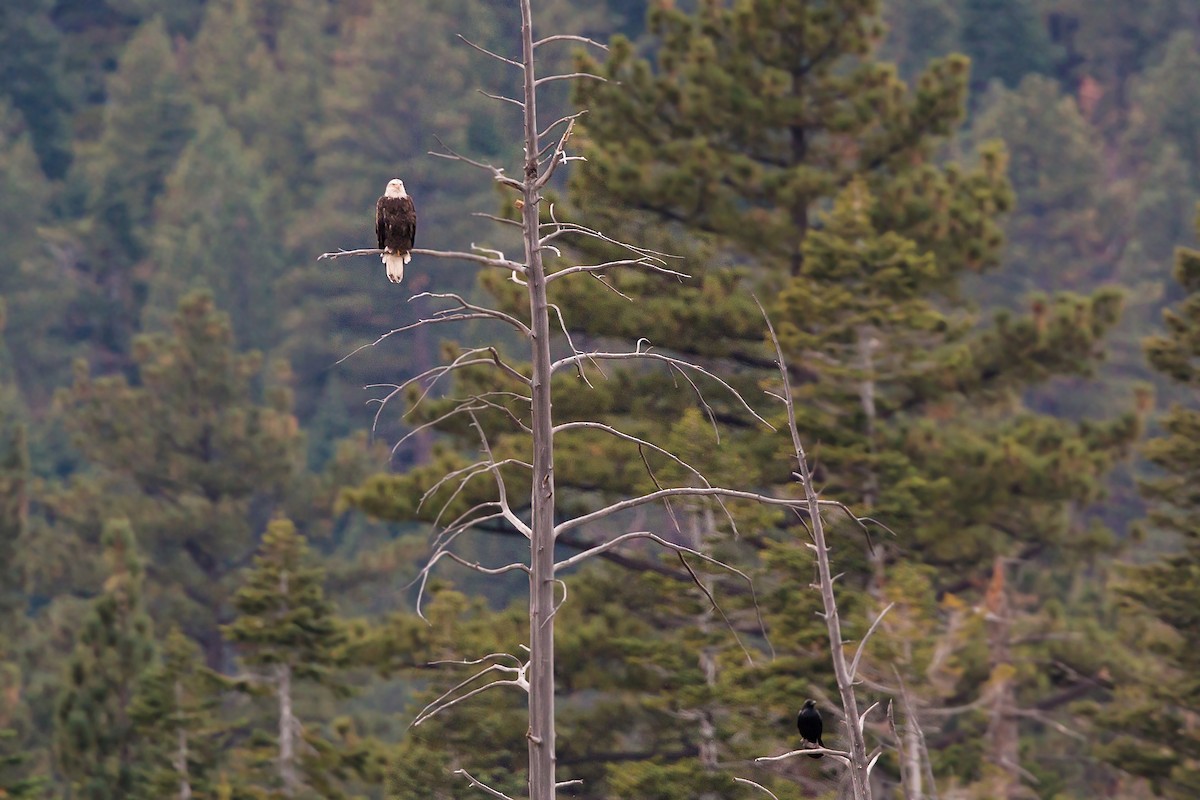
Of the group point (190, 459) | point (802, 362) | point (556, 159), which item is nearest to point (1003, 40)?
point (190, 459)

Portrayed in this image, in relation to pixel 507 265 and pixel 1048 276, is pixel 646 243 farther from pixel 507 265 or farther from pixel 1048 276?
pixel 1048 276

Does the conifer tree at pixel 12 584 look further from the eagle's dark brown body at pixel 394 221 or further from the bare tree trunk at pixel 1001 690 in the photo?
the eagle's dark brown body at pixel 394 221

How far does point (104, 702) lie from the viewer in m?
23.8

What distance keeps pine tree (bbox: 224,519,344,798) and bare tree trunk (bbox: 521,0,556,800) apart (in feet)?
41.3

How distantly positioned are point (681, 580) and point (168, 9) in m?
63.9

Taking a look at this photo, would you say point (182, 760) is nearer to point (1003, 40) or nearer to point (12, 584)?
point (12, 584)

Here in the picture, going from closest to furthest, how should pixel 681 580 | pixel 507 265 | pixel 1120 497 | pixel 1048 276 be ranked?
pixel 507 265 < pixel 681 580 < pixel 1120 497 < pixel 1048 276

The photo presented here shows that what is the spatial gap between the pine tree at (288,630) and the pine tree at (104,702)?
6.38ft

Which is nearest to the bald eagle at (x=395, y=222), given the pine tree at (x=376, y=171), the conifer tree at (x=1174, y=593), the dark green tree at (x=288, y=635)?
the dark green tree at (x=288, y=635)

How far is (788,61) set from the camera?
26.0 meters

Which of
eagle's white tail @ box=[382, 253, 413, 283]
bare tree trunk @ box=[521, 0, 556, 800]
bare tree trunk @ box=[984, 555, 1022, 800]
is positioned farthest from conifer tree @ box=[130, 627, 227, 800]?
bare tree trunk @ box=[521, 0, 556, 800]

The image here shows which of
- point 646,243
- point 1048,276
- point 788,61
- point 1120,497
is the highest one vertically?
point 788,61

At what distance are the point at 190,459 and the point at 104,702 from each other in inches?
626

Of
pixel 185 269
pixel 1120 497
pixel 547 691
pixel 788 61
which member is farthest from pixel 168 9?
pixel 547 691
